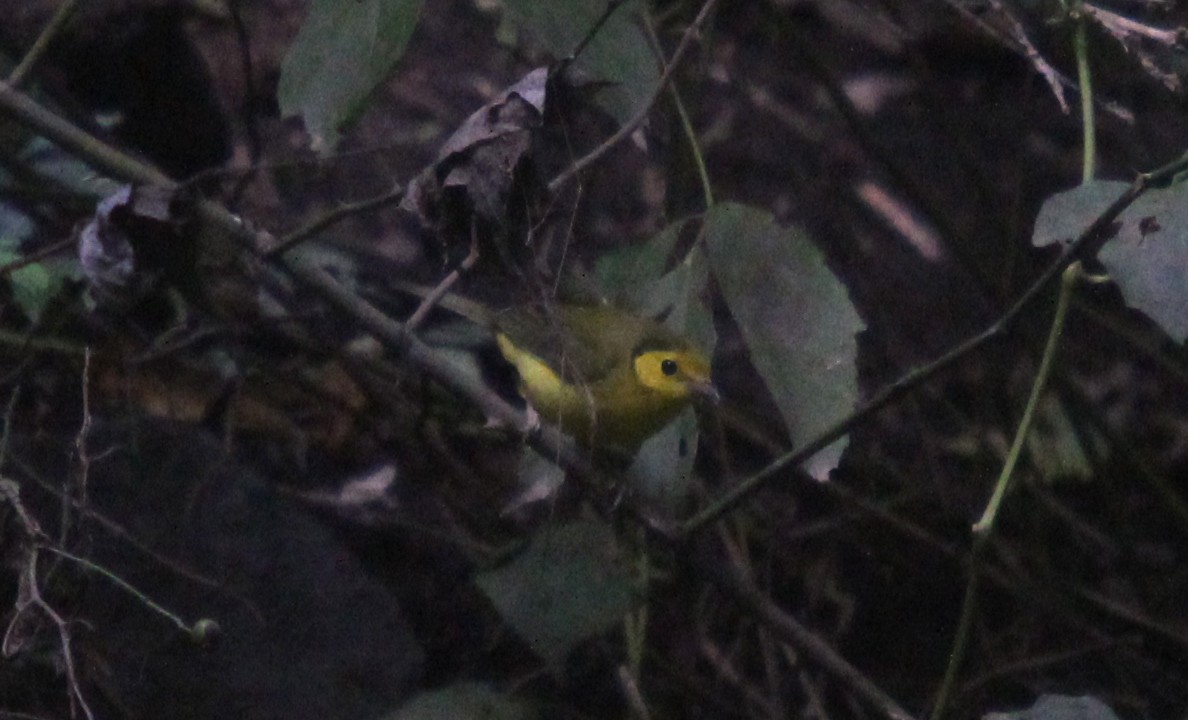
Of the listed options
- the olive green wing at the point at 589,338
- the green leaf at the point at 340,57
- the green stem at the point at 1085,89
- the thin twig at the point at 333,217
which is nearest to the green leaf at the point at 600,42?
the green leaf at the point at 340,57

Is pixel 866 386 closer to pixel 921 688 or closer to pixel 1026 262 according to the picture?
pixel 1026 262

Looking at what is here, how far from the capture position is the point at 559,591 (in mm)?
1980

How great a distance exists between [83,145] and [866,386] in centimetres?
244

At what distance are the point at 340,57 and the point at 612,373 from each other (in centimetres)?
131

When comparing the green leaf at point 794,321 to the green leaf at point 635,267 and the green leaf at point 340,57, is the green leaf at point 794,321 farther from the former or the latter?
the green leaf at point 340,57

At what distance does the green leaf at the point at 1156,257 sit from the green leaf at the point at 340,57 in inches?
32.6

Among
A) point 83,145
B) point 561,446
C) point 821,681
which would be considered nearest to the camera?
point 83,145

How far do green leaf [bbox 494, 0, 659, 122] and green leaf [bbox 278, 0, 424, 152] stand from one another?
0.18 m

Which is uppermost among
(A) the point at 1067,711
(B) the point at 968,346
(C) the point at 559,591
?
(B) the point at 968,346

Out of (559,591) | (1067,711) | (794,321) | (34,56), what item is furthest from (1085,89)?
(34,56)

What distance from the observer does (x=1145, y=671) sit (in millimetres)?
3311

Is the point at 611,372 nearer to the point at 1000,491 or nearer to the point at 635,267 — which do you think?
the point at 635,267

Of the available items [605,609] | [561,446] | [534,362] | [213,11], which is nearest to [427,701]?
[605,609]

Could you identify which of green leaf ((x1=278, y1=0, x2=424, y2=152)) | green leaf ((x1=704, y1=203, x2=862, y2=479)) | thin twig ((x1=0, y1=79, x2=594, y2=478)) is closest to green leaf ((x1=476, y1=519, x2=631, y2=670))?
thin twig ((x1=0, y1=79, x2=594, y2=478))
